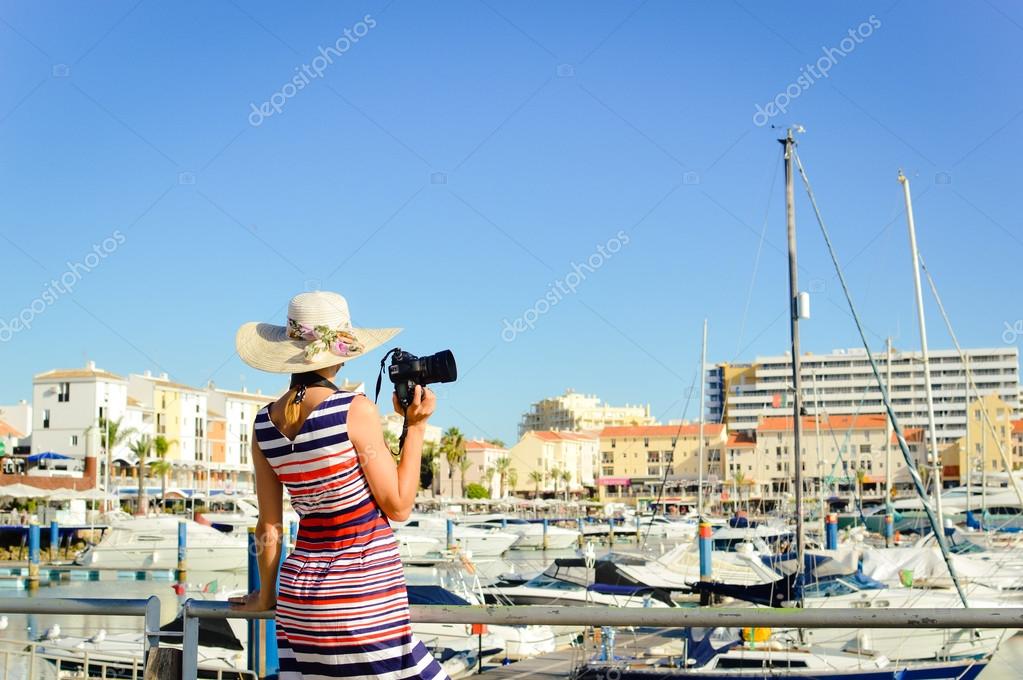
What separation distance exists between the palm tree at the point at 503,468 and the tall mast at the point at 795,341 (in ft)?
389

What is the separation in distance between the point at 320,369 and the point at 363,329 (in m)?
0.31

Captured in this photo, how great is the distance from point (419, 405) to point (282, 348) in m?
0.51

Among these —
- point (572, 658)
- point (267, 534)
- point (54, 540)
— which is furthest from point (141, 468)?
point (267, 534)

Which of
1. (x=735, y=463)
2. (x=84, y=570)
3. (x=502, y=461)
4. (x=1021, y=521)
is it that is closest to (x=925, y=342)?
(x=84, y=570)

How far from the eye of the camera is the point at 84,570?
147 ft

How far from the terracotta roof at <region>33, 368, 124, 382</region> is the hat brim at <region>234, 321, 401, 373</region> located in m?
94.8

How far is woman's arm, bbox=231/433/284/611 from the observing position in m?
3.63

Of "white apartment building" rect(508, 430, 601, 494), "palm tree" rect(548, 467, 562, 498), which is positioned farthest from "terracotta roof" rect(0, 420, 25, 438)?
"white apartment building" rect(508, 430, 601, 494)

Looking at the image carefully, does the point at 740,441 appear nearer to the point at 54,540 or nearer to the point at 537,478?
the point at 537,478

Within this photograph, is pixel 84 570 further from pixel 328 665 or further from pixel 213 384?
pixel 213 384

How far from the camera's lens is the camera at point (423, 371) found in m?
3.61

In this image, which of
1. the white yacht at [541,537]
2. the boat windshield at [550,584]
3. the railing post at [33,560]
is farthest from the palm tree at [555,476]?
the boat windshield at [550,584]

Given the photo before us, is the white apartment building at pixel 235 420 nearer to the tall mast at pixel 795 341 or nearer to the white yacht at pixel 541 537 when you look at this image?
the white yacht at pixel 541 537

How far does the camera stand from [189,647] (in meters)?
4.22
